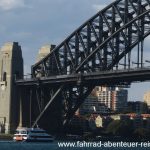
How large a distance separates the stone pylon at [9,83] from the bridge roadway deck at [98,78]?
2532 millimetres

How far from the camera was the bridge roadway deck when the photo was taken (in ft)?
413

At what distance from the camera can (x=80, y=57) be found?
146750 mm

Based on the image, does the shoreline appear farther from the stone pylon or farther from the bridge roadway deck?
the bridge roadway deck

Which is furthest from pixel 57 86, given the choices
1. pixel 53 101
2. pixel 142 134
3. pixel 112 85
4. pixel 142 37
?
pixel 142 134

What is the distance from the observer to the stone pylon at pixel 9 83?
15375 centimetres

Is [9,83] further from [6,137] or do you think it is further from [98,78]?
[98,78]

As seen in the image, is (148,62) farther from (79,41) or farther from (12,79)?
(12,79)

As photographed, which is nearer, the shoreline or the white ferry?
the white ferry

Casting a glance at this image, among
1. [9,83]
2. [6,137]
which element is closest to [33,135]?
[6,137]

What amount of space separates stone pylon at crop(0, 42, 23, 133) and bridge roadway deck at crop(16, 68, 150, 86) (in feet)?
8.31

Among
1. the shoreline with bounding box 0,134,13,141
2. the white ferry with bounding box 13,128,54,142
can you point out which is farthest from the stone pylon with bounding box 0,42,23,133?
the white ferry with bounding box 13,128,54,142

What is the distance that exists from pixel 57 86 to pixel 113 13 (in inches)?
741

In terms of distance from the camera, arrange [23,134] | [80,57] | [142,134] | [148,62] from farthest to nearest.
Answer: [142,134] → [80,57] → [23,134] → [148,62]

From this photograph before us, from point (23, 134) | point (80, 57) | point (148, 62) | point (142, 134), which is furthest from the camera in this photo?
point (142, 134)
